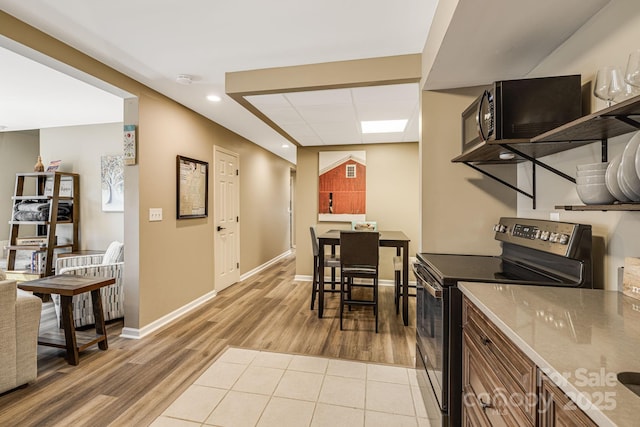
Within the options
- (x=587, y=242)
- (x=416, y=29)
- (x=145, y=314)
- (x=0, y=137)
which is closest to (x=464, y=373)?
(x=587, y=242)

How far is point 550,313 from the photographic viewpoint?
0.96 m

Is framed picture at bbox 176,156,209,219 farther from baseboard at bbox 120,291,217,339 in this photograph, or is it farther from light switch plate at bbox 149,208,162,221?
baseboard at bbox 120,291,217,339

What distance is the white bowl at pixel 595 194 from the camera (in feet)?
3.39

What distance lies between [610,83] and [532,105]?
0.32m

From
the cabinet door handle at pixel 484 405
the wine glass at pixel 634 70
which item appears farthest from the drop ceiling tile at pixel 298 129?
the cabinet door handle at pixel 484 405

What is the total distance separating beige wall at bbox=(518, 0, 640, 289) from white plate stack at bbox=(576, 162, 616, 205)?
0.19 meters

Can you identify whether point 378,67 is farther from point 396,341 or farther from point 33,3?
point 396,341

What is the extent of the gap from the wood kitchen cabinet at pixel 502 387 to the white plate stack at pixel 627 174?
0.59m

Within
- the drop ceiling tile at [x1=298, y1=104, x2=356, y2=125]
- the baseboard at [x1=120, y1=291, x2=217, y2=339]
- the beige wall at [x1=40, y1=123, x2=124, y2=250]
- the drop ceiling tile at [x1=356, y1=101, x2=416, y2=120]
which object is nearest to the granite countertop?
the drop ceiling tile at [x1=356, y1=101, x2=416, y2=120]

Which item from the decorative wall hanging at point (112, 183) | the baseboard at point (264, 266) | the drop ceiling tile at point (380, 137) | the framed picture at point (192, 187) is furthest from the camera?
the baseboard at point (264, 266)

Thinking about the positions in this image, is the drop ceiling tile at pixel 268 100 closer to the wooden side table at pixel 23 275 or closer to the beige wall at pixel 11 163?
the wooden side table at pixel 23 275

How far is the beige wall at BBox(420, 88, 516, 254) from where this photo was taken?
205cm

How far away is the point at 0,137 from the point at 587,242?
285 inches

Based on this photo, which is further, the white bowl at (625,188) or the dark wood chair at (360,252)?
the dark wood chair at (360,252)
